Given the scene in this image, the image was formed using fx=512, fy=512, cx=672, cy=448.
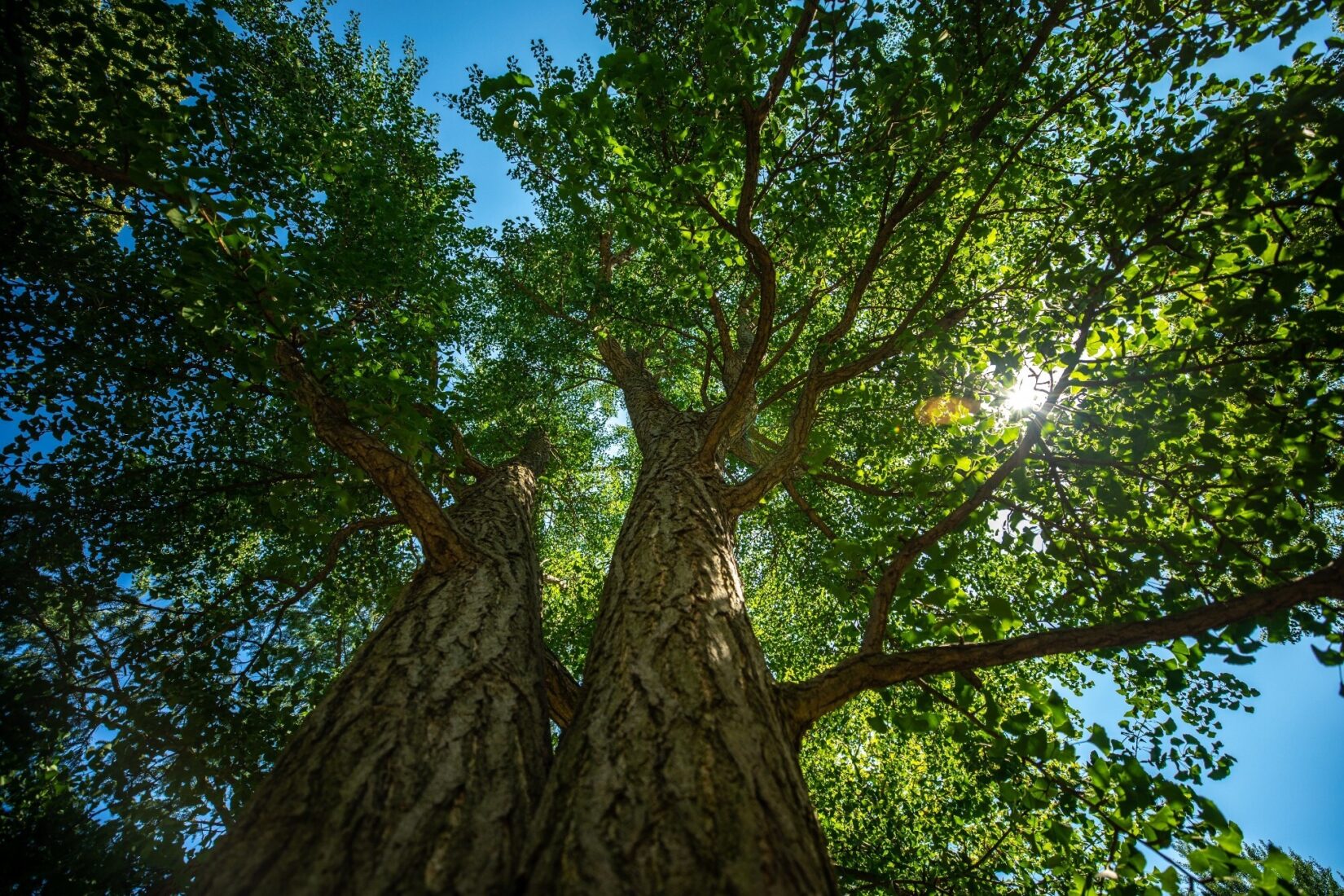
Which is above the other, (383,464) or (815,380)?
(815,380)

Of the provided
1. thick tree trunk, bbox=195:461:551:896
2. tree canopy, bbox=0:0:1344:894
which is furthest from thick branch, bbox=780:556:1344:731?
thick tree trunk, bbox=195:461:551:896

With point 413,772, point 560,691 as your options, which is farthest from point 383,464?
point 413,772

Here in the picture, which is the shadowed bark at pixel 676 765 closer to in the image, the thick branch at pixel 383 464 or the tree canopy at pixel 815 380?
the tree canopy at pixel 815 380

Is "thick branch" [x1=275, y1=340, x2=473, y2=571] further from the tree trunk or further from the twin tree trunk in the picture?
the tree trunk

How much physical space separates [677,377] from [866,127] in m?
5.70

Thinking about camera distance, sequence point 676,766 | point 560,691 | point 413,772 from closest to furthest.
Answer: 1. point 676,766
2. point 413,772
3. point 560,691

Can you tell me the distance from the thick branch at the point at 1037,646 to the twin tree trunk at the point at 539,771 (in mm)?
265

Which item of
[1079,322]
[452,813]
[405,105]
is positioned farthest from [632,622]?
[405,105]

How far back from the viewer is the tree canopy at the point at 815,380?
2.67 meters

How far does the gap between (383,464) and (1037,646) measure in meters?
3.38

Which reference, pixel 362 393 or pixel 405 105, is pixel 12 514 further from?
pixel 405 105

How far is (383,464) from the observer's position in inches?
116

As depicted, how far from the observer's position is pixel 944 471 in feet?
13.3

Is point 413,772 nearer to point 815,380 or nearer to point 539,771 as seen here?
point 539,771
